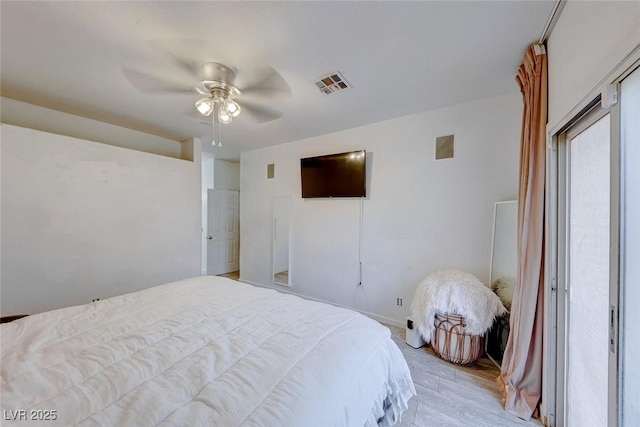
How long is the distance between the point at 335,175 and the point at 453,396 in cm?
266

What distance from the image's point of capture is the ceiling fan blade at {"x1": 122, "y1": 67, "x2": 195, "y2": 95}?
1.91m

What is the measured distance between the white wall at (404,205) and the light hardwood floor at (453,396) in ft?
2.63

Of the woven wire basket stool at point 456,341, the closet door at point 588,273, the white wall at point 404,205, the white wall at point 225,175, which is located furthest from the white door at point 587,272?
the white wall at point 225,175

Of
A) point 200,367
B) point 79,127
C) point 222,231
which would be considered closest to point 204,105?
point 200,367

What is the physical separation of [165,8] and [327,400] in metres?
2.25

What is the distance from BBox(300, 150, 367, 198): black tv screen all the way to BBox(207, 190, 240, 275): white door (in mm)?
A: 2622

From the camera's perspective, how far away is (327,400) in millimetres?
970

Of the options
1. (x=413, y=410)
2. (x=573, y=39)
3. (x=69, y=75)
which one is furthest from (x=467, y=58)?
(x=69, y=75)

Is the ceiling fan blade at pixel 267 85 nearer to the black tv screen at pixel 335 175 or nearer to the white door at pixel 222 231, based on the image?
the black tv screen at pixel 335 175

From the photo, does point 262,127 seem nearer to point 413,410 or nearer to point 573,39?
point 573,39

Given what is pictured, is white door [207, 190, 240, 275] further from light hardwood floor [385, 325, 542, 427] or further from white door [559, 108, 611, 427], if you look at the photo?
white door [559, 108, 611, 427]

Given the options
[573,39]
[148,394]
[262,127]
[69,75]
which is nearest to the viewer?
[148,394]

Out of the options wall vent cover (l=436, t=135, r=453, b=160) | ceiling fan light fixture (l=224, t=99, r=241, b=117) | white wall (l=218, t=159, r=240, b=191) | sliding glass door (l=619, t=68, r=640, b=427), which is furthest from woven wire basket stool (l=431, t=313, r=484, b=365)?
white wall (l=218, t=159, r=240, b=191)

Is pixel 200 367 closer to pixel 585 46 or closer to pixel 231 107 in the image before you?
pixel 231 107
